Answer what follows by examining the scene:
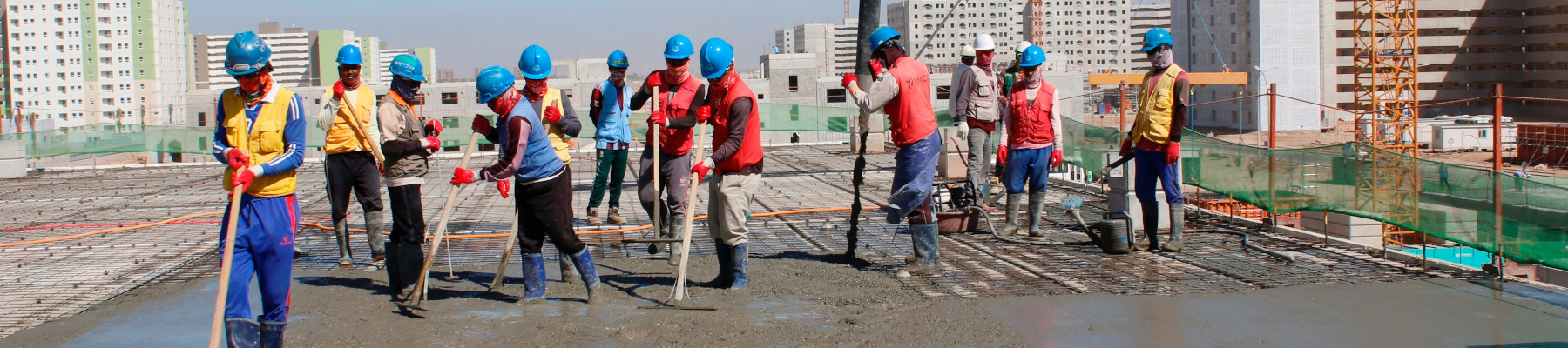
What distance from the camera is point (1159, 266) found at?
23.6 ft

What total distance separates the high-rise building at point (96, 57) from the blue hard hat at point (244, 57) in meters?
177

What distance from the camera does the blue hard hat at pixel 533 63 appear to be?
22.9 feet

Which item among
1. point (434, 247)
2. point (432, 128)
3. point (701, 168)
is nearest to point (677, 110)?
point (701, 168)

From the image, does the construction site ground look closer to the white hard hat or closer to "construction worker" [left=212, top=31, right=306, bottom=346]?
"construction worker" [left=212, top=31, right=306, bottom=346]

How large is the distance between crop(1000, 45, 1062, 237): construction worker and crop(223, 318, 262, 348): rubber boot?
18.4 ft

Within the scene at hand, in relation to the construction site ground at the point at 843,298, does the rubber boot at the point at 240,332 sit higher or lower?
higher

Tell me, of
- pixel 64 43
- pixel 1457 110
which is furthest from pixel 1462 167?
pixel 64 43

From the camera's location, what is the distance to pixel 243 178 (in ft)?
14.3

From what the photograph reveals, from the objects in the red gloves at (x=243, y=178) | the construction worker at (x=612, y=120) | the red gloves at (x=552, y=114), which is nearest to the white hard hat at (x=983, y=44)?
the construction worker at (x=612, y=120)

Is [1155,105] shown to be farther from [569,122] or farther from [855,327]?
[569,122]

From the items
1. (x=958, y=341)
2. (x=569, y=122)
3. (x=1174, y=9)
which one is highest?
(x=1174, y=9)

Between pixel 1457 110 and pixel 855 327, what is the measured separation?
114204 mm

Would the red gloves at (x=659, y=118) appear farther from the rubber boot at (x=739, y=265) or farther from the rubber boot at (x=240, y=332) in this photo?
the rubber boot at (x=240, y=332)

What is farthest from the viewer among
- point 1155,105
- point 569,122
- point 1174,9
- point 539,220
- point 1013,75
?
point 1174,9
